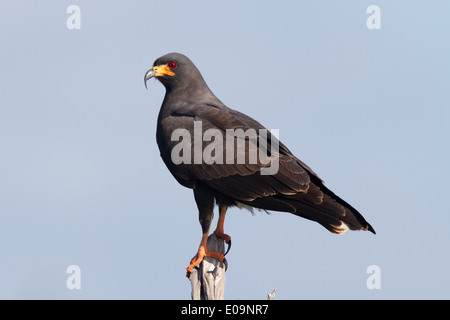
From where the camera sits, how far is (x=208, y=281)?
A: 8.16 m

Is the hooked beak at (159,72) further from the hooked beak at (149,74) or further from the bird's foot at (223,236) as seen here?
the bird's foot at (223,236)

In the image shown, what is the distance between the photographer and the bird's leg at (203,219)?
8836mm

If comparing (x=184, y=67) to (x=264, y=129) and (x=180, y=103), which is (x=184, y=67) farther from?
(x=264, y=129)

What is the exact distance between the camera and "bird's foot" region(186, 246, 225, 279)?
8797 mm

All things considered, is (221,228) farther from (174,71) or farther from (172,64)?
(172,64)

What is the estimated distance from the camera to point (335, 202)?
894 centimetres

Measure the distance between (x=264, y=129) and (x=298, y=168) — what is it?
2.62ft

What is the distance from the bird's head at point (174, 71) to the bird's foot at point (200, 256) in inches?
109

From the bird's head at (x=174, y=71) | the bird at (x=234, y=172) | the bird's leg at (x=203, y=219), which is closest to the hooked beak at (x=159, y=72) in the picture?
the bird's head at (x=174, y=71)

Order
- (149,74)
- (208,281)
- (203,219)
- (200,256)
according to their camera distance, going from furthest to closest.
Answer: (149,74)
(203,219)
(200,256)
(208,281)

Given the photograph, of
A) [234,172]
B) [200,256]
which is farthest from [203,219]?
[234,172]

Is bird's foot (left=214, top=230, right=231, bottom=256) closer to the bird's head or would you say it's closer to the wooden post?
the wooden post

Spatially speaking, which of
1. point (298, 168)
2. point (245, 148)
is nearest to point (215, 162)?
point (245, 148)

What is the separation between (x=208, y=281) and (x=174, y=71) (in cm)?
365
